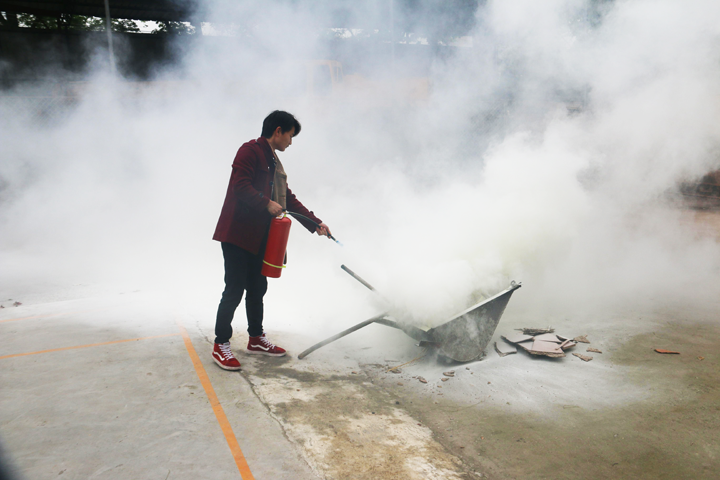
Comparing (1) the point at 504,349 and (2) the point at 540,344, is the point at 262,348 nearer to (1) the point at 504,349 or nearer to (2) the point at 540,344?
(1) the point at 504,349

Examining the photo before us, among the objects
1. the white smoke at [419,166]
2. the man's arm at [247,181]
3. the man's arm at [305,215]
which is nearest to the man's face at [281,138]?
the man's arm at [247,181]

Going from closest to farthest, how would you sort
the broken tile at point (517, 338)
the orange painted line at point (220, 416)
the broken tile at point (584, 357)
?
the orange painted line at point (220, 416), the broken tile at point (584, 357), the broken tile at point (517, 338)

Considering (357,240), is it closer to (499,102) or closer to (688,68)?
(499,102)

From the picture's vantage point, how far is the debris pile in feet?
9.51

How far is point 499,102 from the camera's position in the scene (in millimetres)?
6629

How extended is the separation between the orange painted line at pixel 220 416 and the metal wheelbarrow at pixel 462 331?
0.62m

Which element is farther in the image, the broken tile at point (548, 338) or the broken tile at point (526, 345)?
the broken tile at point (548, 338)

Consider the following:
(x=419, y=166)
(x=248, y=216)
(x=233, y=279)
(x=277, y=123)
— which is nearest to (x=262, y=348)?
(x=233, y=279)

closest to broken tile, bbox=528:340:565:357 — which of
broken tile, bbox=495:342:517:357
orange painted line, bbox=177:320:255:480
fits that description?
Answer: broken tile, bbox=495:342:517:357

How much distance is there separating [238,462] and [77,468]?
58cm

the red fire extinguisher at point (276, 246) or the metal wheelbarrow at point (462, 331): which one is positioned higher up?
the red fire extinguisher at point (276, 246)

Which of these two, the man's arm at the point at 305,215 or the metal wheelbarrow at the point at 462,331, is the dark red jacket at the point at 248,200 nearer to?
the man's arm at the point at 305,215

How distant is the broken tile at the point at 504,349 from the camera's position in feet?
9.68

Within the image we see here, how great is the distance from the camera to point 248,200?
2.40m
